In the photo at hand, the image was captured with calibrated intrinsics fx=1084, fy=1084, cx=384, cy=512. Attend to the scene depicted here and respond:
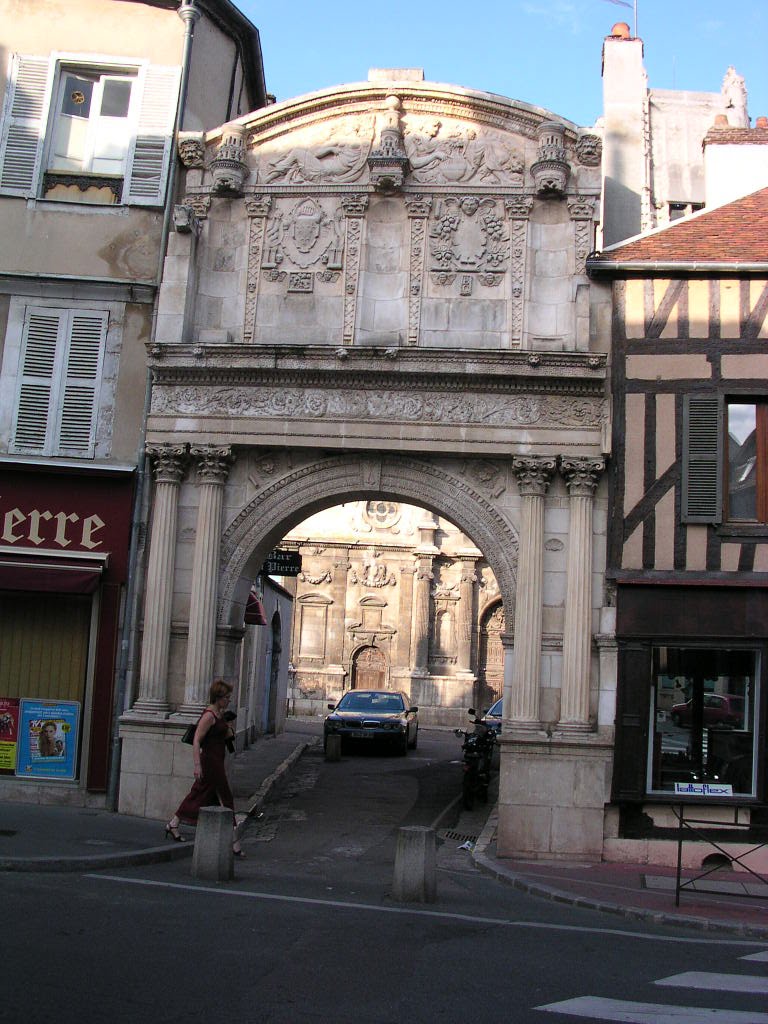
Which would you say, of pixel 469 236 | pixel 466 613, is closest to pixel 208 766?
pixel 469 236

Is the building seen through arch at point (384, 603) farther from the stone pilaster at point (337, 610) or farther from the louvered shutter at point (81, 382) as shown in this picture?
the louvered shutter at point (81, 382)

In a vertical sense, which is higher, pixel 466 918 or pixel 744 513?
pixel 744 513

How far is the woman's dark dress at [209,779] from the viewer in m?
11.0

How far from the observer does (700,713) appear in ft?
41.7

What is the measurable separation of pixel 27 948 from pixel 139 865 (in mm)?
3803

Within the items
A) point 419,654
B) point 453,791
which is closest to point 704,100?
point 419,654

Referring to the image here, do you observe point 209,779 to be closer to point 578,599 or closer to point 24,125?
point 578,599

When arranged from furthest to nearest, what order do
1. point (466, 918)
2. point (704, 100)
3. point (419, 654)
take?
point (419, 654), point (704, 100), point (466, 918)

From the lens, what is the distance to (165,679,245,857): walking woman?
36.2 feet

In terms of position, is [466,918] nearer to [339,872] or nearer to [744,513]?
[339,872]

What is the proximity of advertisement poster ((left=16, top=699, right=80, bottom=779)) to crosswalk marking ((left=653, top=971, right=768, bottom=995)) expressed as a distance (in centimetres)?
897

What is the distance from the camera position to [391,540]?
4397 centimetres

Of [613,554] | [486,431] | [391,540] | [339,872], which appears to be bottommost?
[339,872]

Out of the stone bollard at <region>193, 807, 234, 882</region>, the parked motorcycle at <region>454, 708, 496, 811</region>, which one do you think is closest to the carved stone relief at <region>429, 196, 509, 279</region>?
the parked motorcycle at <region>454, 708, 496, 811</region>
